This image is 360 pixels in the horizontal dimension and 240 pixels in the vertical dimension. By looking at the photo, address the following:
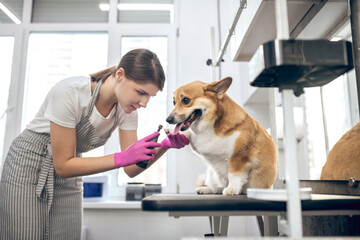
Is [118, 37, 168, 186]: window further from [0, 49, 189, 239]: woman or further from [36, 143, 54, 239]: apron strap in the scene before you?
[36, 143, 54, 239]: apron strap

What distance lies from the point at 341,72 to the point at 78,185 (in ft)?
3.72

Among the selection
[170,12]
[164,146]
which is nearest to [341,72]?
[164,146]

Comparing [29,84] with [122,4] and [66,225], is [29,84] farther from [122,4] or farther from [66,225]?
[66,225]

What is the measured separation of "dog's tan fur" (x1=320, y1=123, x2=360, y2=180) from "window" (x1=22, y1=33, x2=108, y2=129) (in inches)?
83.6

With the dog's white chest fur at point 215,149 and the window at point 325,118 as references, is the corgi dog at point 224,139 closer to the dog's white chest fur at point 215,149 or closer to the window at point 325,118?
the dog's white chest fur at point 215,149

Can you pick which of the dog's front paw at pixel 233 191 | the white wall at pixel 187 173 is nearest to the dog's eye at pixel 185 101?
the dog's front paw at pixel 233 191

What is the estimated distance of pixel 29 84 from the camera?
259 cm

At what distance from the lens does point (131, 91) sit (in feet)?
3.74

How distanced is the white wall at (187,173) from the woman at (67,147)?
37.1 inches

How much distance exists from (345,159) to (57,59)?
248 cm

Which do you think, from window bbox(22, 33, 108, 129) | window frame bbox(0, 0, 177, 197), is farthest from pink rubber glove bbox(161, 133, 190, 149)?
window bbox(22, 33, 108, 129)

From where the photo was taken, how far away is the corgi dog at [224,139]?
34.3 inches

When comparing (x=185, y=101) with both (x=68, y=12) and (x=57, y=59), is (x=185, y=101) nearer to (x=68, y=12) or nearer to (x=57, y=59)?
(x=57, y=59)

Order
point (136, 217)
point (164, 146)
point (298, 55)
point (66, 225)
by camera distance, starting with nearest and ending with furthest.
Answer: point (298, 55) → point (164, 146) → point (66, 225) → point (136, 217)
